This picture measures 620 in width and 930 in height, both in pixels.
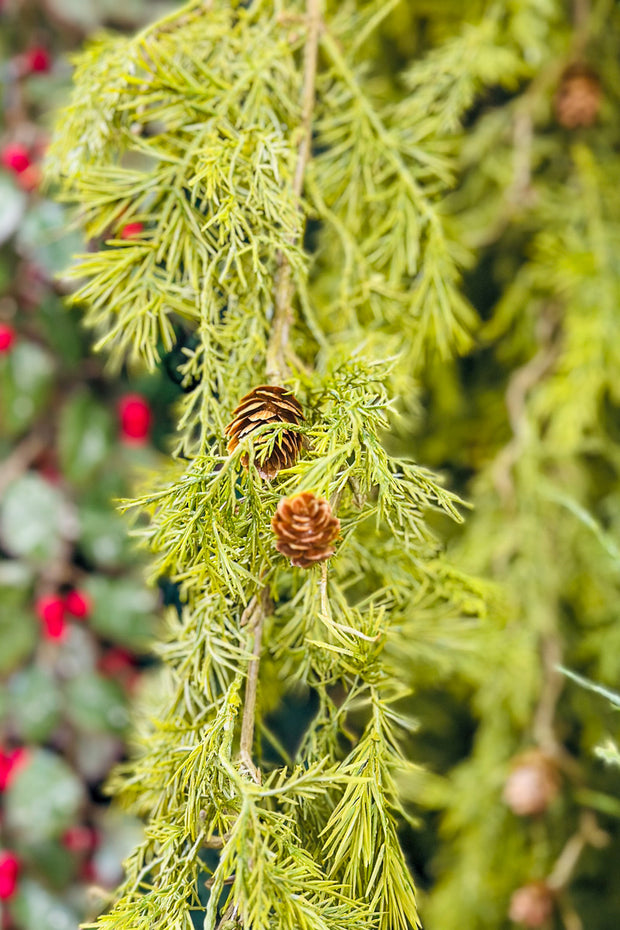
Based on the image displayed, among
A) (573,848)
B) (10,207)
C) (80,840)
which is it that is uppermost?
(10,207)

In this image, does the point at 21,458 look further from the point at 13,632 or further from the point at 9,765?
the point at 9,765

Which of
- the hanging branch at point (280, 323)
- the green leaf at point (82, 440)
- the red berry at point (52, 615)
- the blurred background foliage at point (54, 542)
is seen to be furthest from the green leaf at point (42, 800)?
the hanging branch at point (280, 323)

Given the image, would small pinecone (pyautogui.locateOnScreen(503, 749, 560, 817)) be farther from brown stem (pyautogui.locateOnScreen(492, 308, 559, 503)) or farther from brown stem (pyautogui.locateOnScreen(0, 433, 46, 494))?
brown stem (pyautogui.locateOnScreen(0, 433, 46, 494))

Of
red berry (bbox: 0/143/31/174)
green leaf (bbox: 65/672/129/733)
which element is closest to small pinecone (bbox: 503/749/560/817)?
green leaf (bbox: 65/672/129/733)

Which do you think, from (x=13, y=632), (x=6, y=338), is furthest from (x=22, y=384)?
(x=13, y=632)

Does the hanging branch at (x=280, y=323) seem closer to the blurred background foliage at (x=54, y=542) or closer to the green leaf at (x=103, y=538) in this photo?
the blurred background foliage at (x=54, y=542)

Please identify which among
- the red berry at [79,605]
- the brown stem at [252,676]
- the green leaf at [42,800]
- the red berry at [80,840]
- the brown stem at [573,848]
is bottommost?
the brown stem at [573,848]
